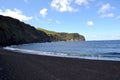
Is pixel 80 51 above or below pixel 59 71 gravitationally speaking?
below

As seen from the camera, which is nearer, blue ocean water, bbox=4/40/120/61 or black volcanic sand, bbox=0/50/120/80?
black volcanic sand, bbox=0/50/120/80

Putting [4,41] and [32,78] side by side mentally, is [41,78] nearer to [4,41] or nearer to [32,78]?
[32,78]

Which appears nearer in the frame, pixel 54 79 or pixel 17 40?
pixel 54 79

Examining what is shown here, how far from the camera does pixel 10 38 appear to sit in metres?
124

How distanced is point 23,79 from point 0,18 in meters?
132

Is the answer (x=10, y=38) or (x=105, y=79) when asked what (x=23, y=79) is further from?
(x=10, y=38)

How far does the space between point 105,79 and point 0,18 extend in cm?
13295

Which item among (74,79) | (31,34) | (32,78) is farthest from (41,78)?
(31,34)

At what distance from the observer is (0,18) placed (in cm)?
14275

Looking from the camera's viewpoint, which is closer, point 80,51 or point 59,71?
point 59,71

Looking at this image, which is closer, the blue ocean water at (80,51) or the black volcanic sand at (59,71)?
the black volcanic sand at (59,71)

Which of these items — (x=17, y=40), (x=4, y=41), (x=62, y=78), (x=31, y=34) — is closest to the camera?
(x=62, y=78)

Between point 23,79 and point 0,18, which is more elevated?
point 0,18

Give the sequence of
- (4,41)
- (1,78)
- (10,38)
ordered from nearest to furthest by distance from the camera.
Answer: (1,78) < (4,41) < (10,38)
